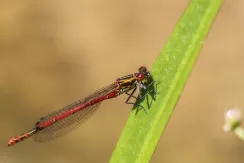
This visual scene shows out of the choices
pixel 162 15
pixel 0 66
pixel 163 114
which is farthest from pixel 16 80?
pixel 163 114

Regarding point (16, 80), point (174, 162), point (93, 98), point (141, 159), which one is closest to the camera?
point (141, 159)

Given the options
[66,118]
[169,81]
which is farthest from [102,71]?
[169,81]

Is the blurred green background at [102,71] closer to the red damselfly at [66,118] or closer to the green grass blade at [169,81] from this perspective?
the red damselfly at [66,118]

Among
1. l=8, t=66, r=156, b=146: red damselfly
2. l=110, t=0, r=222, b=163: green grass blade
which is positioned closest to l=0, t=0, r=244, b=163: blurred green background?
l=8, t=66, r=156, b=146: red damselfly

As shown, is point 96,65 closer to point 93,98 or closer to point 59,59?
point 59,59

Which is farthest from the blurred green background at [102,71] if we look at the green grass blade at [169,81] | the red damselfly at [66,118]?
the green grass blade at [169,81]

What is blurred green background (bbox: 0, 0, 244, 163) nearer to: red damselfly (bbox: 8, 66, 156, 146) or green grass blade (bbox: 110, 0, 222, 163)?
red damselfly (bbox: 8, 66, 156, 146)
